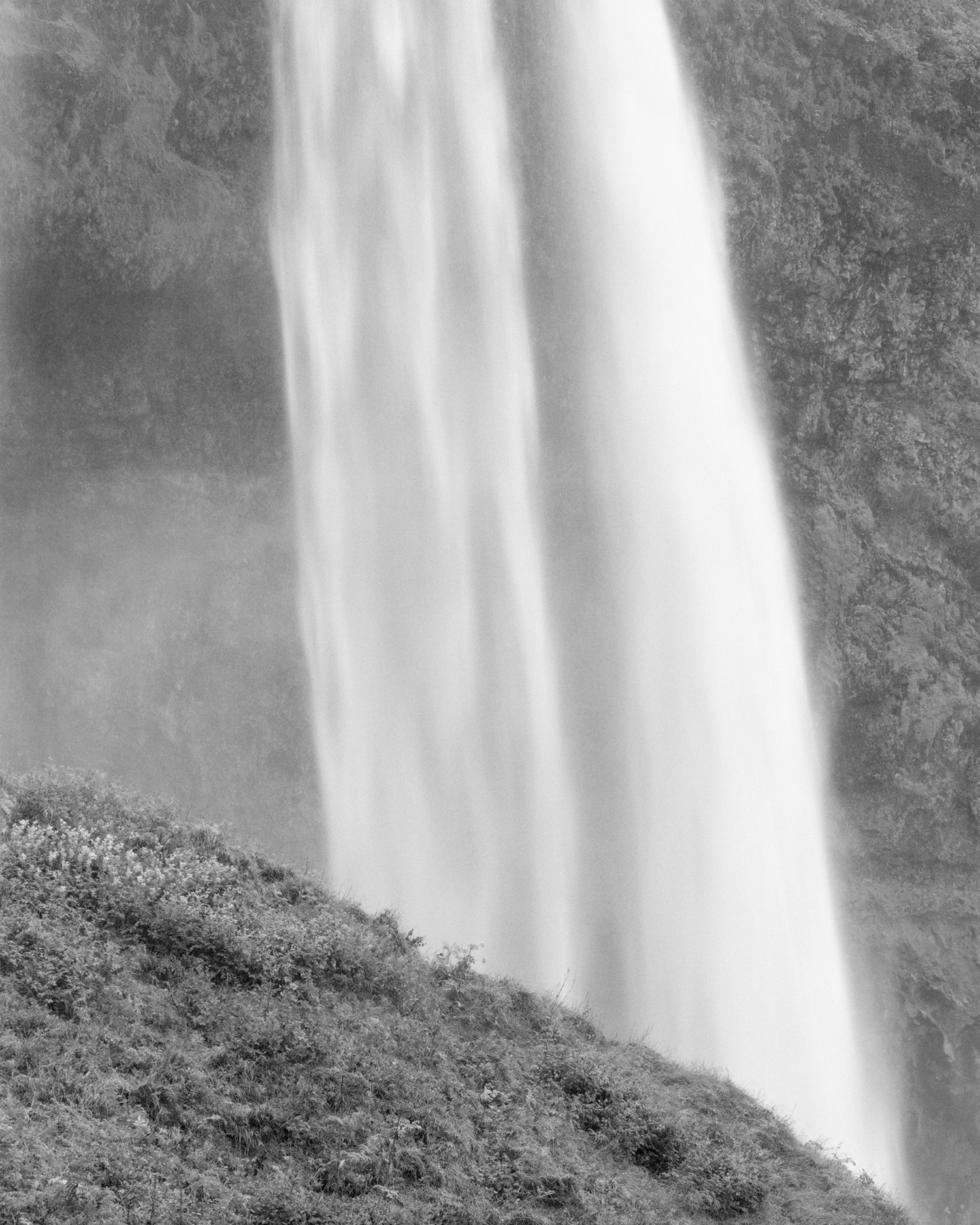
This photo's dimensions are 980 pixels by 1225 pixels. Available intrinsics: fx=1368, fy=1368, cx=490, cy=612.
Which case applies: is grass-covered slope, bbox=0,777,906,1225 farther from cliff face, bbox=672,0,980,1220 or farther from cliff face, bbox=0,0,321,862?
cliff face, bbox=672,0,980,1220

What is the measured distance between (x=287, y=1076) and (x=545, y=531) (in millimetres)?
18193

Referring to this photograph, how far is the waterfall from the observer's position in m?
24.0

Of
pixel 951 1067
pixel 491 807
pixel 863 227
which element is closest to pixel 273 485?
pixel 491 807

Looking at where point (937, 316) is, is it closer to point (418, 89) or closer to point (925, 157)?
point (925, 157)

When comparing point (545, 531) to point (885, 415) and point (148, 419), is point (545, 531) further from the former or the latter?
point (148, 419)

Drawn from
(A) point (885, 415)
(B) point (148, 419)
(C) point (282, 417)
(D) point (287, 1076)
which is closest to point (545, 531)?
(C) point (282, 417)

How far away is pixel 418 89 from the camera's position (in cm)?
2477

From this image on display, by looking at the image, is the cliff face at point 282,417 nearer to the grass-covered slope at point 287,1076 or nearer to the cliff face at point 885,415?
the cliff face at point 885,415

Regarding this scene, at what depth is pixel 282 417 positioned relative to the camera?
24.9 metres

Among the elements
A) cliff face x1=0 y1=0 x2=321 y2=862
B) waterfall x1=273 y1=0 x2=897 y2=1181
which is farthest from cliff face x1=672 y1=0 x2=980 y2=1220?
cliff face x1=0 y1=0 x2=321 y2=862

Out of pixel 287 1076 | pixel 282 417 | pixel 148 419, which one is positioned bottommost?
pixel 287 1076

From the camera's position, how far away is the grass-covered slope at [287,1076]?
688 cm

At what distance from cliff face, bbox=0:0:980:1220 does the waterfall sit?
0.87m

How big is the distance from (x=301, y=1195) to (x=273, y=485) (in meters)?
19.0
